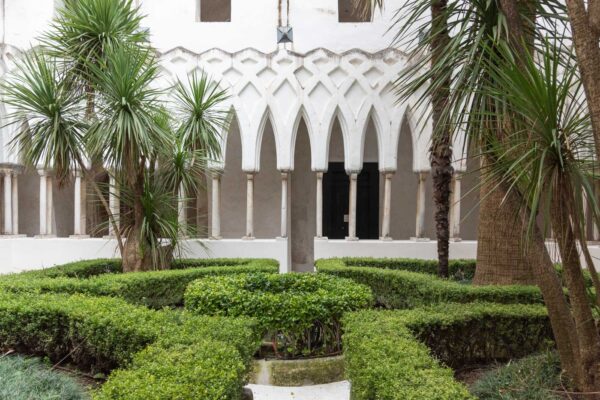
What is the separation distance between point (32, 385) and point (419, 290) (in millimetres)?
4546

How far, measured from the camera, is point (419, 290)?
6027 mm

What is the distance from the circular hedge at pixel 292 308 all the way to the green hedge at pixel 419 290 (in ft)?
3.64

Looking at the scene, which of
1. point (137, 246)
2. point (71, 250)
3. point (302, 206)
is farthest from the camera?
point (302, 206)

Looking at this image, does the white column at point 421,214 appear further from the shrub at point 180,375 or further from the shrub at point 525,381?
the shrub at point 180,375

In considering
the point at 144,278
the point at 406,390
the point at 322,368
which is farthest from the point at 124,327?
the point at 144,278

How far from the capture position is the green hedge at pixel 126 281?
5.52 metres

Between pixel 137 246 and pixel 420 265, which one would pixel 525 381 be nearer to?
pixel 420 265

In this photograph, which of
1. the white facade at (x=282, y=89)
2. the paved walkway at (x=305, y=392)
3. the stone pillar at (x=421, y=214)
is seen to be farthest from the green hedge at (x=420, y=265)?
the paved walkway at (x=305, y=392)

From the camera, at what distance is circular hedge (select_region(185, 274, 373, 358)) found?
15.4ft

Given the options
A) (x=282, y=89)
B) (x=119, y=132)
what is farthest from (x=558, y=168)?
(x=282, y=89)

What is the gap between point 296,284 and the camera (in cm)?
567

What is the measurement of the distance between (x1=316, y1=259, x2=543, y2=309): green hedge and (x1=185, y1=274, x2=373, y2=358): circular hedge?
1110 millimetres

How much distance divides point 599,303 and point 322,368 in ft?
8.54

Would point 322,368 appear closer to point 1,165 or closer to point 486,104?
point 486,104
